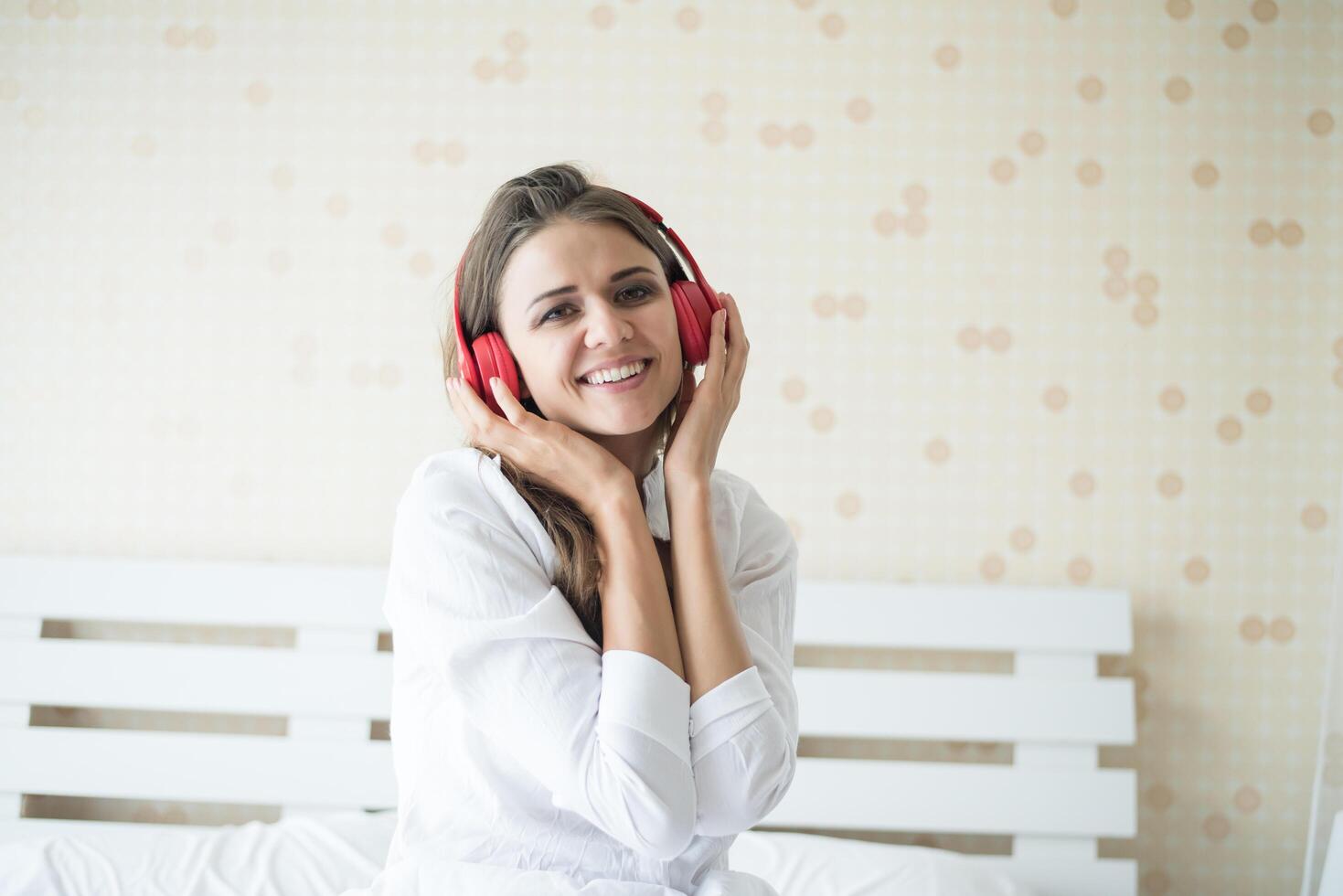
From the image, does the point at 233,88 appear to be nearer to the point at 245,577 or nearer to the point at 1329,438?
the point at 245,577

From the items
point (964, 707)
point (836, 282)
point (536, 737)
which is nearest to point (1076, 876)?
Result: point (964, 707)

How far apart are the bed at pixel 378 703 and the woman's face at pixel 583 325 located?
1042 mm

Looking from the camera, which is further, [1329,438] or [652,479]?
[1329,438]

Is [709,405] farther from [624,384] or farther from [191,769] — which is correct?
[191,769]

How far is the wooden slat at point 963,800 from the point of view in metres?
2.07

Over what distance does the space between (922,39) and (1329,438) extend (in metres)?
1.14

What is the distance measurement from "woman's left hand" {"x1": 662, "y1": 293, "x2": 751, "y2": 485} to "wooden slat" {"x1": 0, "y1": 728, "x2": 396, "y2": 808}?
116 cm

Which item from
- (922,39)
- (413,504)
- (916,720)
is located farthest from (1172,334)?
(413,504)

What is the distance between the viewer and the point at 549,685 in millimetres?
1039

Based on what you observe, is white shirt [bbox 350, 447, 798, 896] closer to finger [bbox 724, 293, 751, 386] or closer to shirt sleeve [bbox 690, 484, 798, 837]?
shirt sleeve [bbox 690, 484, 798, 837]

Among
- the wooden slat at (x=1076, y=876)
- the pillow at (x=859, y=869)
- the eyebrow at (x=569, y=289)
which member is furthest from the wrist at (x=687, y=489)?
the wooden slat at (x=1076, y=876)

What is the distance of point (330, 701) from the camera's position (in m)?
2.14

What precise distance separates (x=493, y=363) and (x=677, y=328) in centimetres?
22

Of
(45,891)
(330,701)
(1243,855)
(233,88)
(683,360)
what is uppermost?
(233,88)
